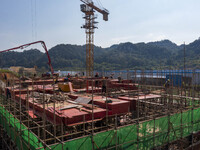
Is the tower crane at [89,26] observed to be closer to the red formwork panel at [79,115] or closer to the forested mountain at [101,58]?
the red formwork panel at [79,115]

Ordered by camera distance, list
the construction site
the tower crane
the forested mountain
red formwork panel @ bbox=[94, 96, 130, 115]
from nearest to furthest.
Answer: the construction site
red formwork panel @ bbox=[94, 96, 130, 115]
the tower crane
the forested mountain

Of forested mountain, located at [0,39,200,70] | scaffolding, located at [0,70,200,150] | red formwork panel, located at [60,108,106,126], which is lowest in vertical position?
scaffolding, located at [0,70,200,150]

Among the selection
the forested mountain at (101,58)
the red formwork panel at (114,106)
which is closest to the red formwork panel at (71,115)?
the red formwork panel at (114,106)

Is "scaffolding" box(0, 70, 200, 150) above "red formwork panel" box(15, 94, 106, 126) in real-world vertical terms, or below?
below

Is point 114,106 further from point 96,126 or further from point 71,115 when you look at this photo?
point 71,115

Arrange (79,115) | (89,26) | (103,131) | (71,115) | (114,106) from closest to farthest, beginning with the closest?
(103,131) < (71,115) < (79,115) < (114,106) < (89,26)

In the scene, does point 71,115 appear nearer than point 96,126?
Yes

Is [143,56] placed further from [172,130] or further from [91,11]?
[172,130]

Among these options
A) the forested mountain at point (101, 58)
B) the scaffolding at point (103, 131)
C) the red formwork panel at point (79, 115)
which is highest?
the forested mountain at point (101, 58)

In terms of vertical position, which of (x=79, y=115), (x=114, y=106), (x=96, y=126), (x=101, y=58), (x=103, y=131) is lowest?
(x=96, y=126)

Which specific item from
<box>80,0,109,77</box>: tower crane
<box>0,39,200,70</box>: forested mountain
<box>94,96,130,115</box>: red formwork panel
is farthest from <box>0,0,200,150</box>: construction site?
<box>0,39,200,70</box>: forested mountain

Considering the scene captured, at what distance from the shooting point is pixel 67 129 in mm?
10125

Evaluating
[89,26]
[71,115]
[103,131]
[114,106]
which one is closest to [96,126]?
[114,106]

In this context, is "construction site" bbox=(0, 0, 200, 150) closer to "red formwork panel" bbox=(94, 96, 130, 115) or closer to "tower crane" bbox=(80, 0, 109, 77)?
"red formwork panel" bbox=(94, 96, 130, 115)
